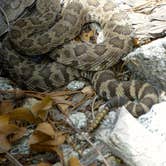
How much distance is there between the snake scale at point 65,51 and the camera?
3.68 metres

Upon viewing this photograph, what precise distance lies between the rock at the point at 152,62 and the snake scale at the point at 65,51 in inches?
4.0

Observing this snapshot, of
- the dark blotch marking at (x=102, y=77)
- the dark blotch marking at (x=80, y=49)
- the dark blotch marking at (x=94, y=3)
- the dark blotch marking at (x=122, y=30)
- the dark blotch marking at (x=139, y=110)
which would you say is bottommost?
the dark blotch marking at (x=139, y=110)

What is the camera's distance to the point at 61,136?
117 inches

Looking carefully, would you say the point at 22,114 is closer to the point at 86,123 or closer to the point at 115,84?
the point at 86,123

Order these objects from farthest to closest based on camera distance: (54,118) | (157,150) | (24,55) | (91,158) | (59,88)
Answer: (24,55)
(59,88)
(54,118)
(91,158)
(157,150)

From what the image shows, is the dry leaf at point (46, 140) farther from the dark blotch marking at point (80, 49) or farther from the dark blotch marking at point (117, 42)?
the dark blotch marking at point (117, 42)

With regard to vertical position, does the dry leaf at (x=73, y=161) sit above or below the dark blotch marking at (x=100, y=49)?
below

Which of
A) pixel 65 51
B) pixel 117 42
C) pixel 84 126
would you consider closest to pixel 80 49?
pixel 65 51

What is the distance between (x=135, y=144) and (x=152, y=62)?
A: 96 centimetres

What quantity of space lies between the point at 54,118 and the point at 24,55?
1144 mm


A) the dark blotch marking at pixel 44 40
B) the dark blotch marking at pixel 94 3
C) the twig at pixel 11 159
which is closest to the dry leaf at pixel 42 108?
the twig at pixel 11 159

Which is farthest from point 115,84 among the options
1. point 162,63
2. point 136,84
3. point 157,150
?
point 157,150

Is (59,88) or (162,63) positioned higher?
(162,63)

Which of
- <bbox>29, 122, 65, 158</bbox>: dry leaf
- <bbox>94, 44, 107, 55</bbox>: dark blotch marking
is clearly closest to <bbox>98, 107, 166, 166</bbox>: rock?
<bbox>29, 122, 65, 158</bbox>: dry leaf
